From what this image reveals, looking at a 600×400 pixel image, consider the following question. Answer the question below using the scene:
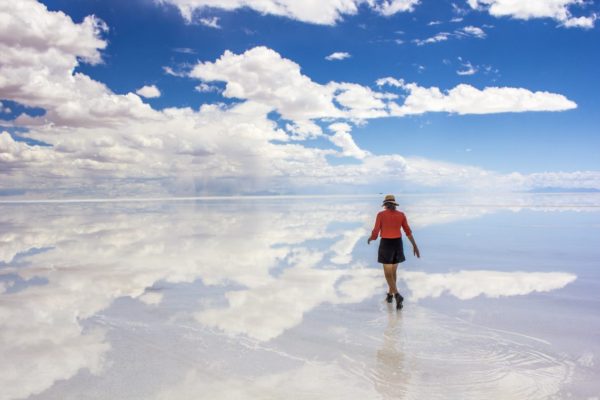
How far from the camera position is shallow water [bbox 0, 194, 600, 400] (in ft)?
18.6

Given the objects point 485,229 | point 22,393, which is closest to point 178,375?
point 22,393

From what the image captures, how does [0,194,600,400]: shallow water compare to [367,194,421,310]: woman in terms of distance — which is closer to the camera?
[0,194,600,400]: shallow water

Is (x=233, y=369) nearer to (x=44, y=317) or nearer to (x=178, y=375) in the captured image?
(x=178, y=375)

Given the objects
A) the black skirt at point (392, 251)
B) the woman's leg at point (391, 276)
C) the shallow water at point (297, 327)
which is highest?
the black skirt at point (392, 251)

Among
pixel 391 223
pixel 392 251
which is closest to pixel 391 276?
pixel 392 251

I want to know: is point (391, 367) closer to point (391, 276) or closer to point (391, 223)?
point (391, 276)

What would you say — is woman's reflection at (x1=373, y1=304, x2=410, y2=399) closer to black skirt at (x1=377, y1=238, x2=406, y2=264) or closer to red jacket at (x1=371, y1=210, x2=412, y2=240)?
black skirt at (x1=377, y1=238, x2=406, y2=264)

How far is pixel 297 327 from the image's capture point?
7918 mm

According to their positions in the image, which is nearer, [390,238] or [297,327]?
[297,327]

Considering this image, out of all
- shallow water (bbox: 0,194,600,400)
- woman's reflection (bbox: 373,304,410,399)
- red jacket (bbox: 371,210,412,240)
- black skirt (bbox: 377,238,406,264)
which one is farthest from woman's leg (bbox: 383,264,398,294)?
woman's reflection (bbox: 373,304,410,399)

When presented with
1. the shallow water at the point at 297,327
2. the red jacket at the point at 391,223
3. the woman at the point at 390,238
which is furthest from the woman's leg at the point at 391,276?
the red jacket at the point at 391,223

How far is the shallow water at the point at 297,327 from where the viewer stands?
18.6 ft

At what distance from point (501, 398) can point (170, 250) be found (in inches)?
557

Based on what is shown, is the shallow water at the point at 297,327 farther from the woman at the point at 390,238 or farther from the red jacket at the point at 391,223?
the red jacket at the point at 391,223
